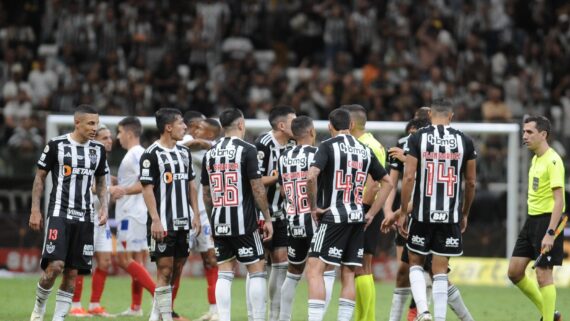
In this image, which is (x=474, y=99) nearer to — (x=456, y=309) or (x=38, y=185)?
(x=456, y=309)

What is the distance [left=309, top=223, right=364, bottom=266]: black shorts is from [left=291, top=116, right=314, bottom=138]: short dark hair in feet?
3.47

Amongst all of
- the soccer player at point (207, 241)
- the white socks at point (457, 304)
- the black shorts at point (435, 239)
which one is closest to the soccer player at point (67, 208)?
the soccer player at point (207, 241)

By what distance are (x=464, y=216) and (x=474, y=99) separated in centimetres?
1280

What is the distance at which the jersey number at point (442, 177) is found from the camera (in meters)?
11.7

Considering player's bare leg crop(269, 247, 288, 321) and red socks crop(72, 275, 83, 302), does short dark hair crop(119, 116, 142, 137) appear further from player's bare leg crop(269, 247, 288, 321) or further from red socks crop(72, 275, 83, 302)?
player's bare leg crop(269, 247, 288, 321)

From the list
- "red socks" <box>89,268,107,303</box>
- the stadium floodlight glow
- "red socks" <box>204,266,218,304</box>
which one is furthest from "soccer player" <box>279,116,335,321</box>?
the stadium floodlight glow

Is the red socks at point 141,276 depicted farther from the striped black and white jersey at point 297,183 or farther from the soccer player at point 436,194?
the soccer player at point 436,194

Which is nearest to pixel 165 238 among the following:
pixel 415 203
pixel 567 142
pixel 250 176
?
pixel 250 176

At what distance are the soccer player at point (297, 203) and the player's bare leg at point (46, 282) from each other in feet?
8.07

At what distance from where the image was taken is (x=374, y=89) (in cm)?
2502

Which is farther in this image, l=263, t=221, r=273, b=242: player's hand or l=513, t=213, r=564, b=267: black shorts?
l=513, t=213, r=564, b=267: black shorts

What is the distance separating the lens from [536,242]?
12.5 meters

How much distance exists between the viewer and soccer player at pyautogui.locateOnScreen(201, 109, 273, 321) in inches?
460

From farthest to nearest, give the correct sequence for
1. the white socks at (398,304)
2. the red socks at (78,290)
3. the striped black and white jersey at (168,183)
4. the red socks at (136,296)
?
1. the red socks at (78,290)
2. the red socks at (136,296)
3. the white socks at (398,304)
4. the striped black and white jersey at (168,183)
